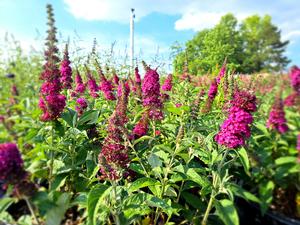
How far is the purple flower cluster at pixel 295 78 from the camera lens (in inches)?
35.4

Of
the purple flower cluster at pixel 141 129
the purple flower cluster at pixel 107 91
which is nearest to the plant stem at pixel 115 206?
the purple flower cluster at pixel 141 129

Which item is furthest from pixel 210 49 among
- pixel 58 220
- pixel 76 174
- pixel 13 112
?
pixel 58 220

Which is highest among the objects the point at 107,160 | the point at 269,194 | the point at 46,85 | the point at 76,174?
the point at 46,85

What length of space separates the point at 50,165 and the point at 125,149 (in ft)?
1.74

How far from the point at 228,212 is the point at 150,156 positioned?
2.34 ft

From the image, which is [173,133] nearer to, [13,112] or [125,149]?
[125,149]

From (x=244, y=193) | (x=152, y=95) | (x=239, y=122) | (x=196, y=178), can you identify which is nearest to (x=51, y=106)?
(x=152, y=95)

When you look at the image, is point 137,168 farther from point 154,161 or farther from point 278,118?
point 278,118

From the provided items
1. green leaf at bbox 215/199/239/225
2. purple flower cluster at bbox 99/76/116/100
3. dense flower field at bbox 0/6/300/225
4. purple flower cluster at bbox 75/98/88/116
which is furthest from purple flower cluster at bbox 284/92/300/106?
purple flower cluster at bbox 99/76/116/100

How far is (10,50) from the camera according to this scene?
6531 mm

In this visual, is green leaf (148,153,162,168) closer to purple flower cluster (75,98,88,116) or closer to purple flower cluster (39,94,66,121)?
purple flower cluster (39,94,66,121)

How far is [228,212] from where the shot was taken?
1318 millimetres

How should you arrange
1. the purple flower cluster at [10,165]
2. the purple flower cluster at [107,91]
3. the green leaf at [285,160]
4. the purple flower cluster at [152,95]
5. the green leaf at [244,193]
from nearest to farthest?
1. the green leaf at [285,160]
2. the green leaf at [244,193]
3. the purple flower cluster at [10,165]
4. the purple flower cluster at [152,95]
5. the purple flower cluster at [107,91]

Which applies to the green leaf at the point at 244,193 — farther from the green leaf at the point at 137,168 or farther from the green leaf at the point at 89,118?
the green leaf at the point at 89,118
